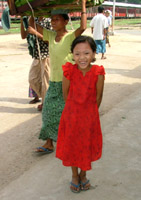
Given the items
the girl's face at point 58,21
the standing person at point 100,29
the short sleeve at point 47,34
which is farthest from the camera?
the standing person at point 100,29

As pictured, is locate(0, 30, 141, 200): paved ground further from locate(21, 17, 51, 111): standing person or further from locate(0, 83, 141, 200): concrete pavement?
locate(21, 17, 51, 111): standing person

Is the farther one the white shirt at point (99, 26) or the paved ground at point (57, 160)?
the white shirt at point (99, 26)

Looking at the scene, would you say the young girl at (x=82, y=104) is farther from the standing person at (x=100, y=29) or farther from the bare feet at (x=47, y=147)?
the standing person at (x=100, y=29)

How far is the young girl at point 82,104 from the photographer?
2.31 metres

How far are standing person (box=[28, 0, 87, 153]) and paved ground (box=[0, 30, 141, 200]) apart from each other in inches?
11.7

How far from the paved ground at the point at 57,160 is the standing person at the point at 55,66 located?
0.30m

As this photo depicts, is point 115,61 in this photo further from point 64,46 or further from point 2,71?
point 64,46

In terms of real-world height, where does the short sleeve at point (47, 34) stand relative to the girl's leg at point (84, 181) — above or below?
above

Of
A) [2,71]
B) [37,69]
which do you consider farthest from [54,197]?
[2,71]

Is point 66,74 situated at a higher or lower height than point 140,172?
higher

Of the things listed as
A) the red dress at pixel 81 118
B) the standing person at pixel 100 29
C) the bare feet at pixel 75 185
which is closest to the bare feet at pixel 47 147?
the bare feet at pixel 75 185

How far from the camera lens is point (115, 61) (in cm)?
957

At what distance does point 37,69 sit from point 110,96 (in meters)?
1.61

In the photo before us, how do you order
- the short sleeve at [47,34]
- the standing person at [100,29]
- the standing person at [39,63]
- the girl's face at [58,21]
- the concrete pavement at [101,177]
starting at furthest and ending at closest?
1. the standing person at [100,29]
2. the standing person at [39,63]
3. the short sleeve at [47,34]
4. the girl's face at [58,21]
5. the concrete pavement at [101,177]
